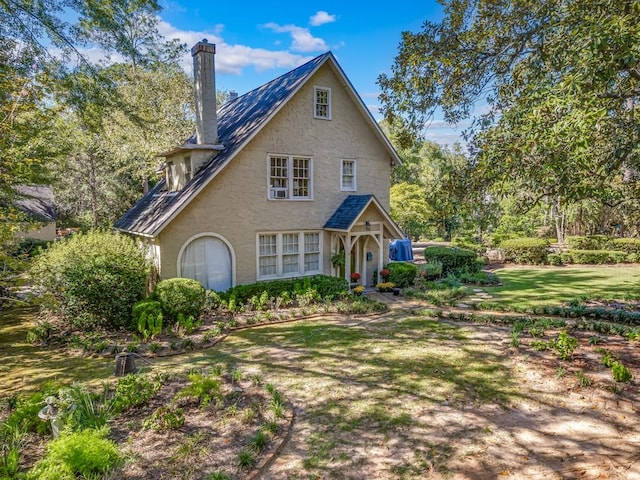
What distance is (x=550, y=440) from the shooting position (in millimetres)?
5125

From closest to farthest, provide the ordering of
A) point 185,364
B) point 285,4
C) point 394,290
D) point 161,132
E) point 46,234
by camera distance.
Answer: point 185,364, point 285,4, point 394,290, point 161,132, point 46,234

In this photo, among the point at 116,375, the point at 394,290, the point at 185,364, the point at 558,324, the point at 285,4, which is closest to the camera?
the point at 116,375

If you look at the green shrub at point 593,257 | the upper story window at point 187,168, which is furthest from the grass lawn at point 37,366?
the green shrub at point 593,257

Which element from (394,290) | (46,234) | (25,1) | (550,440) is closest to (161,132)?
(46,234)

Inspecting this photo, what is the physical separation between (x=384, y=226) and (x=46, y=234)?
28.6 m

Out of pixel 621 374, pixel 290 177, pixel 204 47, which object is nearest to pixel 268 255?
pixel 290 177

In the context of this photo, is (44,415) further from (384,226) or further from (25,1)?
(384,226)

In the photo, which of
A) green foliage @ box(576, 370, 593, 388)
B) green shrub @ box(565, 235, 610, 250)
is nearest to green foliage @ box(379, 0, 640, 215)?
green foliage @ box(576, 370, 593, 388)

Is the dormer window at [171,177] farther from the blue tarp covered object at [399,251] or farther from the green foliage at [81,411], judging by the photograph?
the blue tarp covered object at [399,251]

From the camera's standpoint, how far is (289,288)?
14.0m

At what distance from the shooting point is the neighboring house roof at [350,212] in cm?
1517

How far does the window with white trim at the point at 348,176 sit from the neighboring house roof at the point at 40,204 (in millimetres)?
23759

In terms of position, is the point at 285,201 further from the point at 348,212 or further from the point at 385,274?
the point at 385,274

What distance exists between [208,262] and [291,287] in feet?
10.1
